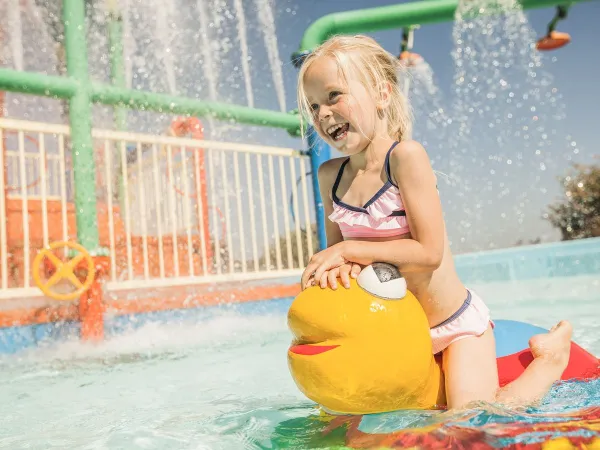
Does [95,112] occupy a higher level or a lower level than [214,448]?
higher

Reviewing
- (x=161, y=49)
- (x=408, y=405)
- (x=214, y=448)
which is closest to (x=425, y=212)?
(x=408, y=405)

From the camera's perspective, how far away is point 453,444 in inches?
48.3

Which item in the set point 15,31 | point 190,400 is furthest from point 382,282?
point 15,31

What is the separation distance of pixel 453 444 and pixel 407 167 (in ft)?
2.54

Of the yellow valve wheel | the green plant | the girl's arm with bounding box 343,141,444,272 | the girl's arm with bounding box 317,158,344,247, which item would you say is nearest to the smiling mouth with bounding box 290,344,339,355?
the girl's arm with bounding box 343,141,444,272

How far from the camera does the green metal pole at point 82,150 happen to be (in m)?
4.06

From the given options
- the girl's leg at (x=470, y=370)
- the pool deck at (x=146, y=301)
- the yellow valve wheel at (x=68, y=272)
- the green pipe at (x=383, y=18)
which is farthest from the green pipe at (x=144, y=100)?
the girl's leg at (x=470, y=370)

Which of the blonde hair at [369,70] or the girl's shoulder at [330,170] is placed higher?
the blonde hair at [369,70]

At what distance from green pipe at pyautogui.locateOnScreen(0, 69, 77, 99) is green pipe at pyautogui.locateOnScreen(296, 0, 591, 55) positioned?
6.05 ft

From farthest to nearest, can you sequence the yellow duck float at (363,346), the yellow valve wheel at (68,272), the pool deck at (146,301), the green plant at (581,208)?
the green plant at (581,208), the pool deck at (146,301), the yellow valve wheel at (68,272), the yellow duck float at (363,346)

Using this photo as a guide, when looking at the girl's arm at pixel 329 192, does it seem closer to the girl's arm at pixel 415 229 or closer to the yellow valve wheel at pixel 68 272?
the girl's arm at pixel 415 229

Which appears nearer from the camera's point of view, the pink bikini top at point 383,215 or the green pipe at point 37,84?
the pink bikini top at point 383,215

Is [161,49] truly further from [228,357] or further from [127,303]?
[228,357]

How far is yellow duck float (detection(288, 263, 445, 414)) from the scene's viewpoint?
4.62ft
